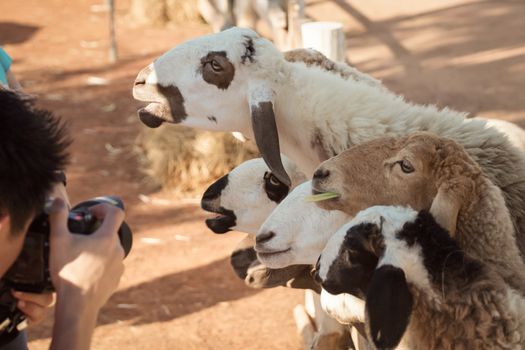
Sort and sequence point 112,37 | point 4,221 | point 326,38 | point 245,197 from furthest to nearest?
1. point 112,37
2. point 326,38
3. point 245,197
4. point 4,221

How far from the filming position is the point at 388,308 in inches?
111

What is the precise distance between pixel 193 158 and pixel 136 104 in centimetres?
228

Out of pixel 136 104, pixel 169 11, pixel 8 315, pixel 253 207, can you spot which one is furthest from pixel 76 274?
pixel 169 11

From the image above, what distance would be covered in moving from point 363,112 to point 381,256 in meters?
1.49

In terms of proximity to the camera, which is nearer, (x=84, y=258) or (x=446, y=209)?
(x=84, y=258)

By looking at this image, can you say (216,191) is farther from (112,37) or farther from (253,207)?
(112,37)

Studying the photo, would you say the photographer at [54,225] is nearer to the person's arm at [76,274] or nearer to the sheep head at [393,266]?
the person's arm at [76,274]

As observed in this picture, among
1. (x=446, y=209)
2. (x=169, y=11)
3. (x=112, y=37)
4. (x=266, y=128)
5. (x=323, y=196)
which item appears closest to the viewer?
(x=446, y=209)

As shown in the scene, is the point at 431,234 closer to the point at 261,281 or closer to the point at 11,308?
the point at 11,308

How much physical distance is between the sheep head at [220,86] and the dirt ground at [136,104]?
5.68 feet

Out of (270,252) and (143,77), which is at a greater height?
(143,77)

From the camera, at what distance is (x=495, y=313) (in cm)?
293

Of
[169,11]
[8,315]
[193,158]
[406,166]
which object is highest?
[8,315]

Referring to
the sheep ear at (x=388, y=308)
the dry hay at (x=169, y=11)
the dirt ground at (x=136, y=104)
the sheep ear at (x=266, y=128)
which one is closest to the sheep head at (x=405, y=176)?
the sheep ear at (x=388, y=308)
